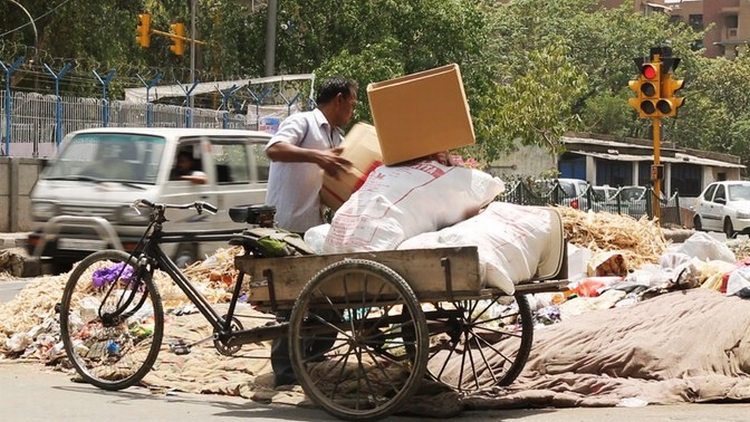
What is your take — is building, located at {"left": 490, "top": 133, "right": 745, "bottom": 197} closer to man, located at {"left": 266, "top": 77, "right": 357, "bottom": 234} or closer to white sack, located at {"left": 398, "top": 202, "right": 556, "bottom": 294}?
man, located at {"left": 266, "top": 77, "right": 357, "bottom": 234}

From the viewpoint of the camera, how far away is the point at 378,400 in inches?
256

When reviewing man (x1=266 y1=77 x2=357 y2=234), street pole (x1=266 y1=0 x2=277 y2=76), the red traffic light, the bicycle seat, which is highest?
street pole (x1=266 y1=0 x2=277 y2=76)

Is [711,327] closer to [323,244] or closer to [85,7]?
[323,244]

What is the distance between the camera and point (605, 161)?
5622cm

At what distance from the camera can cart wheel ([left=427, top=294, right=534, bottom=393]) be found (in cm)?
700

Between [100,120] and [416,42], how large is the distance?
17.5 m

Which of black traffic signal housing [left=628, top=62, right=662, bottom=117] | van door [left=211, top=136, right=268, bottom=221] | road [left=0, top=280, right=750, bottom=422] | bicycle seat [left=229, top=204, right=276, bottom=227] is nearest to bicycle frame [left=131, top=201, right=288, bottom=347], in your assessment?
bicycle seat [left=229, top=204, right=276, bottom=227]

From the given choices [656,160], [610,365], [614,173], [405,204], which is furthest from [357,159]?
[614,173]

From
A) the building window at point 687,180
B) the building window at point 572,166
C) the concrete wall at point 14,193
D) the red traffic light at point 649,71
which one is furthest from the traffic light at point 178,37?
the building window at point 687,180

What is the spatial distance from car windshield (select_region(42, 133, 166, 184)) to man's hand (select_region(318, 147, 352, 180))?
724 centimetres

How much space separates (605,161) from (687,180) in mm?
6326

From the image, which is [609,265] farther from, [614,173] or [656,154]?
[614,173]

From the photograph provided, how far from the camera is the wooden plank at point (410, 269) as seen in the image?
6.20m

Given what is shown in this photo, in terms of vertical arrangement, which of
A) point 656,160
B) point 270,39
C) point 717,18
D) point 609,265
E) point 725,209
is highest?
point 717,18
